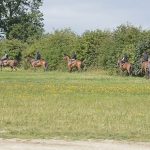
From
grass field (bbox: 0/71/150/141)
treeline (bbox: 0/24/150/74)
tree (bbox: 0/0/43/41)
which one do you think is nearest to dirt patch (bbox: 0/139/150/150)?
grass field (bbox: 0/71/150/141)

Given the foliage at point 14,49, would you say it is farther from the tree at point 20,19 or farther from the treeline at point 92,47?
the tree at point 20,19

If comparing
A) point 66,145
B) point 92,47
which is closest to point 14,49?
point 92,47

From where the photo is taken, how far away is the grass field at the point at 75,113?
14.4 m

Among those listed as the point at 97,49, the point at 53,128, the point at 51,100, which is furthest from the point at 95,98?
the point at 97,49

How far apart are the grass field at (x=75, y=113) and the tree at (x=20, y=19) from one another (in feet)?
225

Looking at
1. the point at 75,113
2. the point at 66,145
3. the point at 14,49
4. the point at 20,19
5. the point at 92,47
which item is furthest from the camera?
the point at 20,19

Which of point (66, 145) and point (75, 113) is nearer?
point (66, 145)

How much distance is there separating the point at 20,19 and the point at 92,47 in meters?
48.0

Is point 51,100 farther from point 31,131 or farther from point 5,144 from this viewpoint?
point 5,144

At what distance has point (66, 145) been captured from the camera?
1258 cm

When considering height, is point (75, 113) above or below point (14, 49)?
below

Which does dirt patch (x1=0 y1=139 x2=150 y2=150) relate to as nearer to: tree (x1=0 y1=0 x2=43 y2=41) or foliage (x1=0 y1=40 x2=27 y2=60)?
foliage (x1=0 y1=40 x2=27 y2=60)

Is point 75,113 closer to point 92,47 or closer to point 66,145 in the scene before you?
point 66,145

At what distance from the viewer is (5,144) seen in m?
12.6
